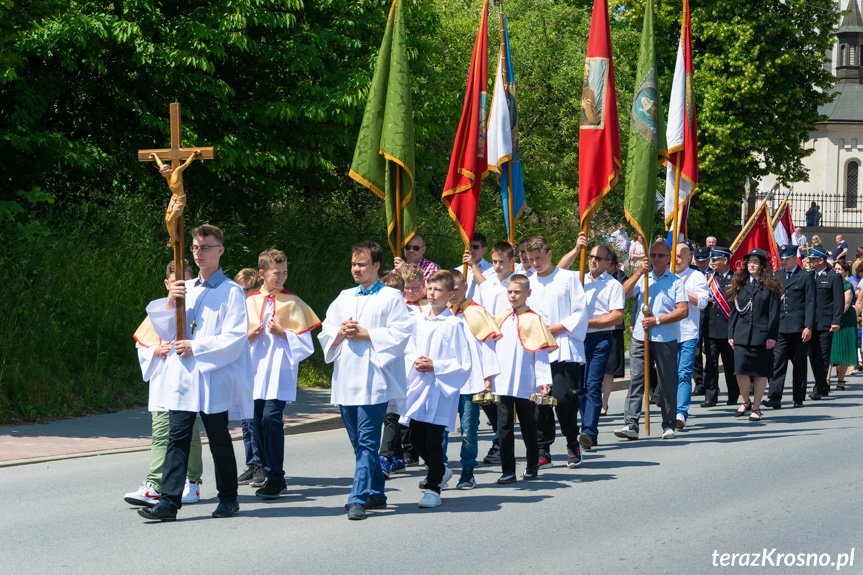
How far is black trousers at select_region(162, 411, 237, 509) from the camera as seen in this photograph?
24.2ft

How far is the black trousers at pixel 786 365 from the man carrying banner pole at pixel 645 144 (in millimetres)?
3363

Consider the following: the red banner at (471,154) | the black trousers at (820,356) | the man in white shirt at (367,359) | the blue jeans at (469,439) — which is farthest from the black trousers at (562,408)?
the black trousers at (820,356)

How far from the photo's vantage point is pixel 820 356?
1603 cm

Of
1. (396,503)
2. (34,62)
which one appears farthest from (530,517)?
(34,62)

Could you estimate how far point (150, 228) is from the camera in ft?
53.8

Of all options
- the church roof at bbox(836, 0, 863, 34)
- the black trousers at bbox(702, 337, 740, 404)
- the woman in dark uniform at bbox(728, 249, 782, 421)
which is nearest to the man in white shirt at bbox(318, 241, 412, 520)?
the woman in dark uniform at bbox(728, 249, 782, 421)

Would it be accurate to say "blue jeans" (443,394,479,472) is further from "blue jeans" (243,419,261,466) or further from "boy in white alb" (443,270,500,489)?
"blue jeans" (243,419,261,466)

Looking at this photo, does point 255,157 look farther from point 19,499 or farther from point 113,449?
point 19,499

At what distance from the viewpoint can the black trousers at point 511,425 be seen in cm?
884

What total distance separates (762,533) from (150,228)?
1143cm

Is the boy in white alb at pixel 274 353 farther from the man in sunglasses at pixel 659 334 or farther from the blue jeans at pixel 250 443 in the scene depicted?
the man in sunglasses at pixel 659 334

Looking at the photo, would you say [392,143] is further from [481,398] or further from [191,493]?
[191,493]

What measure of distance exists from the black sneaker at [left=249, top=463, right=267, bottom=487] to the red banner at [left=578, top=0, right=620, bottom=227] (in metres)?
4.88

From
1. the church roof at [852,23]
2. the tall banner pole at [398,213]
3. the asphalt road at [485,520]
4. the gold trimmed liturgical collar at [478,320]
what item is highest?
the church roof at [852,23]
